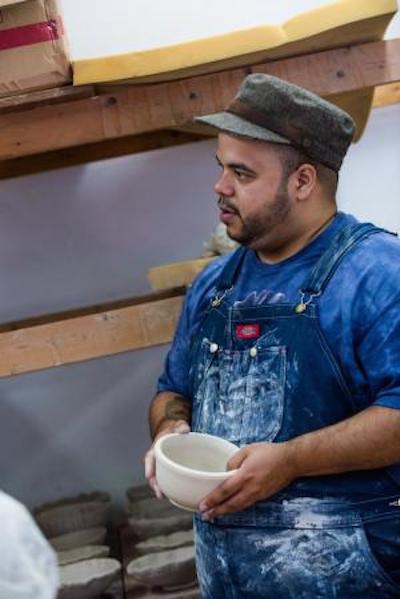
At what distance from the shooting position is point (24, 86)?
1.74 m

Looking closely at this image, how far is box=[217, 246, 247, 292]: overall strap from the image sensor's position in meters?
1.54

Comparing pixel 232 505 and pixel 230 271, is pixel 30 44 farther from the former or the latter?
pixel 232 505

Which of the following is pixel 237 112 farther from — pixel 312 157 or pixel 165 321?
pixel 165 321

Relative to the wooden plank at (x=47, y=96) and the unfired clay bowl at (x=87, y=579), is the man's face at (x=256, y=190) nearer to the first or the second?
the wooden plank at (x=47, y=96)

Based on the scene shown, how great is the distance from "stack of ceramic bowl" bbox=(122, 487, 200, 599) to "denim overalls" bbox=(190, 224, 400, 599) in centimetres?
65

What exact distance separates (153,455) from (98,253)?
3.99ft

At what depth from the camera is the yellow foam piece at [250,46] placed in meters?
1.66

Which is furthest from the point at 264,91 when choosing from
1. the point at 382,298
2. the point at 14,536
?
the point at 14,536

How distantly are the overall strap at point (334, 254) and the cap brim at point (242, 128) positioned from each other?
7.1 inches

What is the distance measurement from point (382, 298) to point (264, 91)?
0.40 meters

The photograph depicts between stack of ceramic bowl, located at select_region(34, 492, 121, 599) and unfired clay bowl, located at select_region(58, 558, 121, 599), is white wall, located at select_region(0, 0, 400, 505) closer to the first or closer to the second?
stack of ceramic bowl, located at select_region(34, 492, 121, 599)

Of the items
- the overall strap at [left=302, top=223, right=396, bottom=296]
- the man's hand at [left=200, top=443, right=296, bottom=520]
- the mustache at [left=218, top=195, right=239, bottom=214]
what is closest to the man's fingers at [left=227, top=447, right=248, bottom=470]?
the man's hand at [left=200, top=443, right=296, bottom=520]

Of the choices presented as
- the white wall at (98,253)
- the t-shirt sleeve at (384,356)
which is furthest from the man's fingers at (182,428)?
the white wall at (98,253)

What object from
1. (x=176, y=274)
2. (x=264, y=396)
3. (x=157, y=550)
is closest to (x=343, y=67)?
(x=176, y=274)
